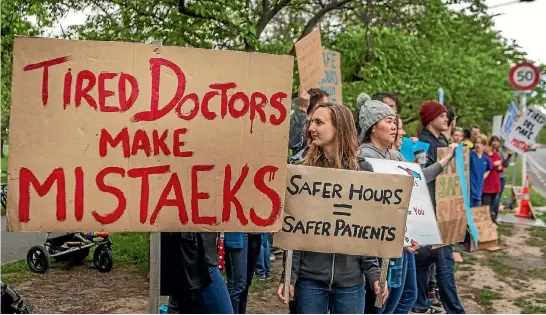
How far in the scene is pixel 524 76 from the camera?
15.5 metres

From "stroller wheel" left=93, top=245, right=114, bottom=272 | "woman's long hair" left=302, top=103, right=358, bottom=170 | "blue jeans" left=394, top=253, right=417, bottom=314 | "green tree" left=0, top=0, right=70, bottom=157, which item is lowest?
"stroller wheel" left=93, top=245, right=114, bottom=272

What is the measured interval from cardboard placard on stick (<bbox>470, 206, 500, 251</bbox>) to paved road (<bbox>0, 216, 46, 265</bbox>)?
5648 millimetres

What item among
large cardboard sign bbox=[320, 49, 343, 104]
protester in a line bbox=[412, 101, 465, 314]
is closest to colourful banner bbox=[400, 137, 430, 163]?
protester in a line bbox=[412, 101, 465, 314]

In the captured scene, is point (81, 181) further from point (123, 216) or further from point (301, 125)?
point (301, 125)

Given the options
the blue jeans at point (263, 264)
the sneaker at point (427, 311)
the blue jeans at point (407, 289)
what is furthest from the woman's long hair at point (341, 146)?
the blue jeans at point (263, 264)

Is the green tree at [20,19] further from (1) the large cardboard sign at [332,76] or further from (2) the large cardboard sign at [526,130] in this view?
(2) the large cardboard sign at [526,130]

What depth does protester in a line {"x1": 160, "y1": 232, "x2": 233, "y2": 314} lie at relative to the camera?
136 inches

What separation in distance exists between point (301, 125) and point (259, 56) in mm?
2764

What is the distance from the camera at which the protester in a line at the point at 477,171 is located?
32.1 ft

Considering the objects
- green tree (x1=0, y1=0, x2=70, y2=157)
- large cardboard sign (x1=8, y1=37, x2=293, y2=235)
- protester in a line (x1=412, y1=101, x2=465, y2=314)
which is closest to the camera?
large cardboard sign (x1=8, y1=37, x2=293, y2=235)

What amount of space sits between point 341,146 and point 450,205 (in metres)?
2.20

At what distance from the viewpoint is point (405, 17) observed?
11.3 meters

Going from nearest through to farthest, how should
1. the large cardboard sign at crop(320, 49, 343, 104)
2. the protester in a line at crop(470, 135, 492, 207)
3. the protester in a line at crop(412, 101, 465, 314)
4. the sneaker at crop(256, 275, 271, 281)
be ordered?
the protester in a line at crop(412, 101, 465, 314) < the sneaker at crop(256, 275, 271, 281) < the large cardboard sign at crop(320, 49, 343, 104) < the protester in a line at crop(470, 135, 492, 207)

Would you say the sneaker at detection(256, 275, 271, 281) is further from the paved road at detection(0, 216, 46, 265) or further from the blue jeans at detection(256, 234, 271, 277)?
the paved road at detection(0, 216, 46, 265)
